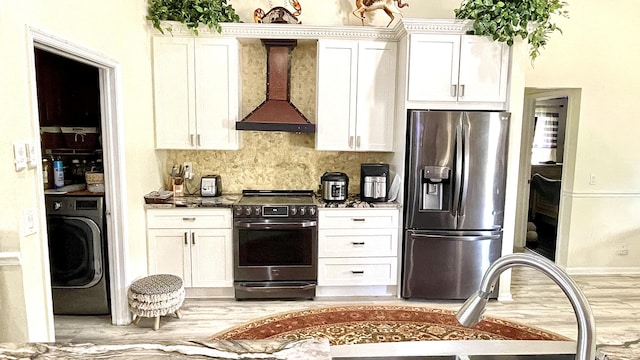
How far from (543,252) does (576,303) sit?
16.6ft

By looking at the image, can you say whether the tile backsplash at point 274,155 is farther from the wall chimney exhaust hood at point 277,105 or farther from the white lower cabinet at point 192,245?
the white lower cabinet at point 192,245

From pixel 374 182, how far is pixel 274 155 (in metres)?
1.14

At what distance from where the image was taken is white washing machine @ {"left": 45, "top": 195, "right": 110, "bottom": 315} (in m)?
3.11

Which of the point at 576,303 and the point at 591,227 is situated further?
the point at 591,227

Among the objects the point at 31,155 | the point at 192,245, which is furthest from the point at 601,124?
the point at 31,155

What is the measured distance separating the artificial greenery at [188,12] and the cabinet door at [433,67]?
1775mm

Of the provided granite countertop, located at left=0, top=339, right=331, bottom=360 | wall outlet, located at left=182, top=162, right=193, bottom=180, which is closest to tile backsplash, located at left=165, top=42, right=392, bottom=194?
wall outlet, located at left=182, top=162, right=193, bottom=180

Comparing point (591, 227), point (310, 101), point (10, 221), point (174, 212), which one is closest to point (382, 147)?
point (310, 101)

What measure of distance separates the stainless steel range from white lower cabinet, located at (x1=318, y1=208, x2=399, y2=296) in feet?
0.32

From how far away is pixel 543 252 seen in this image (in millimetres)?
5223

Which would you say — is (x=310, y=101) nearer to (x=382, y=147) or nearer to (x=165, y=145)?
(x=382, y=147)

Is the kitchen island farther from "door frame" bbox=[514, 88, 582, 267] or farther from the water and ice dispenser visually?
"door frame" bbox=[514, 88, 582, 267]

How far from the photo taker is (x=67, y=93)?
354 centimetres

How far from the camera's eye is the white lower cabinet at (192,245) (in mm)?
3541
